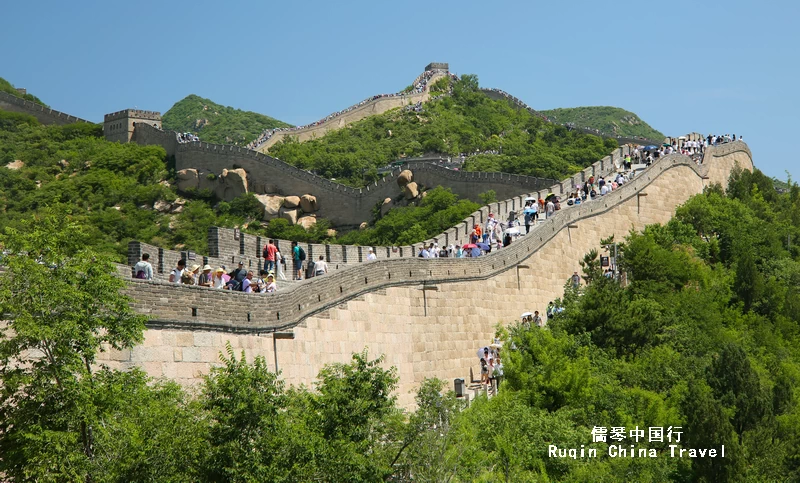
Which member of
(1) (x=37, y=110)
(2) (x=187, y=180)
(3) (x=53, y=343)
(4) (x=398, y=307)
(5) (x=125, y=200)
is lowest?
(3) (x=53, y=343)

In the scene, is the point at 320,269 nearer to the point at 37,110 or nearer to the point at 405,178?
the point at 405,178

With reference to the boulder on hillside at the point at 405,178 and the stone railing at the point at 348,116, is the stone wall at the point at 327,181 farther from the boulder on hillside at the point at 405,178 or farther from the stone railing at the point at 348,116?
the stone railing at the point at 348,116

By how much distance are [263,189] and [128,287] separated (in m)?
41.2

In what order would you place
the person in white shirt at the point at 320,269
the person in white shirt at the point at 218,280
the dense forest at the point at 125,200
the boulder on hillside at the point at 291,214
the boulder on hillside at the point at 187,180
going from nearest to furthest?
the person in white shirt at the point at 218,280 < the person in white shirt at the point at 320,269 < the dense forest at the point at 125,200 < the boulder on hillside at the point at 291,214 < the boulder on hillside at the point at 187,180

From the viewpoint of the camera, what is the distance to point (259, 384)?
1370 centimetres

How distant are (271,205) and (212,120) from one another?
174 feet

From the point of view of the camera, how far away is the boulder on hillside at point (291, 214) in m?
54.3

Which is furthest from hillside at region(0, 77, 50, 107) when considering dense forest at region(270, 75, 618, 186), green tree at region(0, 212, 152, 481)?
green tree at region(0, 212, 152, 481)

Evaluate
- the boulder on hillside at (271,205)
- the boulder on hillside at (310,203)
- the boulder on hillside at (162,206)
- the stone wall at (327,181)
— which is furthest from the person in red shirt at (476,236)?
the boulder on hillside at (162,206)

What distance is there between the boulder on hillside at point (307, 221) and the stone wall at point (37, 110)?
18.9 m

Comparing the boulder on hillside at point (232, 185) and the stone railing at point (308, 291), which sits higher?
the boulder on hillside at point (232, 185)

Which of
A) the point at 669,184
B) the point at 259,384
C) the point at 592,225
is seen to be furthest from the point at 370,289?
the point at 669,184

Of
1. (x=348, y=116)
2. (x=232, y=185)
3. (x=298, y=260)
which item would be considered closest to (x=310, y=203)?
(x=232, y=185)

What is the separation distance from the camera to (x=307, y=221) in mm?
54281
